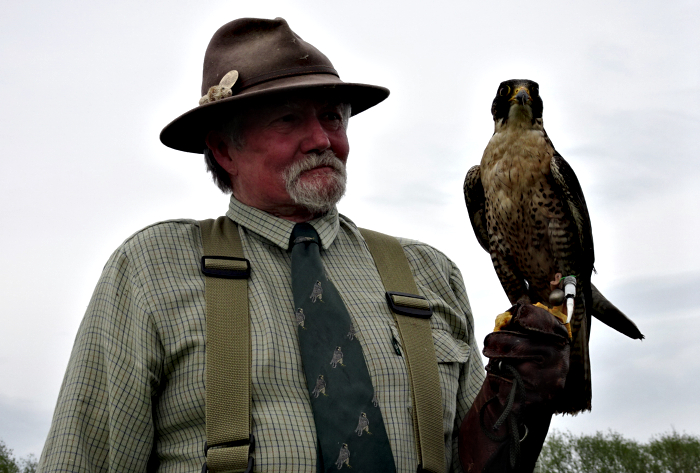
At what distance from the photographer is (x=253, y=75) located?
3018 millimetres

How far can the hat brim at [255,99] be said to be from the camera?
2871 mm

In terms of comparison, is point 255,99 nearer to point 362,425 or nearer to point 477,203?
point 362,425

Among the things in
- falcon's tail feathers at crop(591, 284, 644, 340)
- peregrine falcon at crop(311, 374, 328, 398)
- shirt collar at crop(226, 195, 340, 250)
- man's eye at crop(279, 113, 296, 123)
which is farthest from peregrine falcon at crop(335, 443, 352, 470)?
falcon's tail feathers at crop(591, 284, 644, 340)

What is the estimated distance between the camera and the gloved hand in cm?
251

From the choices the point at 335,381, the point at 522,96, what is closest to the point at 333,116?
the point at 522,96

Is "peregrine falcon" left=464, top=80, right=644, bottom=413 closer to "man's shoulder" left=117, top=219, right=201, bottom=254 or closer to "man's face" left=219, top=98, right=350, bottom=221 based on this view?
"man's face" left=219, top=98, right=350, bottom=221

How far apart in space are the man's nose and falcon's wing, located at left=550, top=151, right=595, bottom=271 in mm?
1361

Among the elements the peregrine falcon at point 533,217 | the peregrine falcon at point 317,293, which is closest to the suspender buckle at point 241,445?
the peregrine falcon at point 317,293

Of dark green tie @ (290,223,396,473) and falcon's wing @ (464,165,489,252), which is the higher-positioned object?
falcon's wing @ (464,165,489,252)

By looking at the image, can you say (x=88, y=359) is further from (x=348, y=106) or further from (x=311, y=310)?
(x=348, y=106)

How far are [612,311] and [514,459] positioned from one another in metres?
1.84

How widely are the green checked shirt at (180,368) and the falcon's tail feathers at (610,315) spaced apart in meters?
1.53

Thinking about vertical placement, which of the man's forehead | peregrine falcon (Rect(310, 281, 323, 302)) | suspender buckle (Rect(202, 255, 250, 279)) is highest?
the man's forehead

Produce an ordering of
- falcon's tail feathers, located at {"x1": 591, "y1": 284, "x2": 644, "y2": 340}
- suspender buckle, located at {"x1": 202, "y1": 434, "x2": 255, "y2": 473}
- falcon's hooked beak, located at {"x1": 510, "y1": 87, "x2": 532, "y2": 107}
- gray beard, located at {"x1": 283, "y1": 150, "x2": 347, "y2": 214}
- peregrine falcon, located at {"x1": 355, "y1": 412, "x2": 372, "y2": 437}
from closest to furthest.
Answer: suspender buckle, located at {"x1": 202, "y1": 434, "x2": 255, "y2": 473} → peregrine falcon, located at {"x1": 355, "y1": 412, "x2": 372, "y2": 437} → gray beard, located at {"x1": 283, "y1": 150, "x2": 347, "y2": 214} → falcon's hooked beak, located at {"x1": 510, "y1": 87, "x2": 532, "y2": 107} → falcon's tail feathers, located at {"x1": 591, "y1": 284, "x2": 644, "y2": 340}
